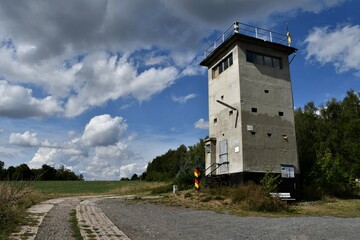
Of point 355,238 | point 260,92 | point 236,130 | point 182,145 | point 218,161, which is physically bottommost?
point 355,238

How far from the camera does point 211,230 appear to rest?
11141mm

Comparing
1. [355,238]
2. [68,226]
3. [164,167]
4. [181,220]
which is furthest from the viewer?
[164,167]

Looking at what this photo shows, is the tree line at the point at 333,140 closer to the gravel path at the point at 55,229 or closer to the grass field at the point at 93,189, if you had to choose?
the grass field at the point at 93,189

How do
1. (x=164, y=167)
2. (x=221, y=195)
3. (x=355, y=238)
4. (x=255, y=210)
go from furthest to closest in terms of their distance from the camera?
1. (x=164, y=167)
2. (x=221, y=195)
3. (x=255, y=210)
4. (x=355, y=238)

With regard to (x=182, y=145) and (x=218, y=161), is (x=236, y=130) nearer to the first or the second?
(x=218, y=161)

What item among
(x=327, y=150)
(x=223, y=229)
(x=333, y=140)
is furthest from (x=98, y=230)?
(x=333, y=140)

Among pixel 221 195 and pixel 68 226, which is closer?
pixel 68 226

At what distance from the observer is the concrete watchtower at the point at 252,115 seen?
23469 mm

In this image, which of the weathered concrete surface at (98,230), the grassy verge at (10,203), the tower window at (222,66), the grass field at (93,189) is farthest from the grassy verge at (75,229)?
the tower window at (222,66)

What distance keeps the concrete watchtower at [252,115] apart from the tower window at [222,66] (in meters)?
0.08

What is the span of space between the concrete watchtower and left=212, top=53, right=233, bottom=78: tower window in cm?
8

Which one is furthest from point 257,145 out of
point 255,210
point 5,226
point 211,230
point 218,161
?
point 5,226

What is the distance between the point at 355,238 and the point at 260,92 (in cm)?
1643

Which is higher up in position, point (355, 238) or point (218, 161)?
point (218, 161)
